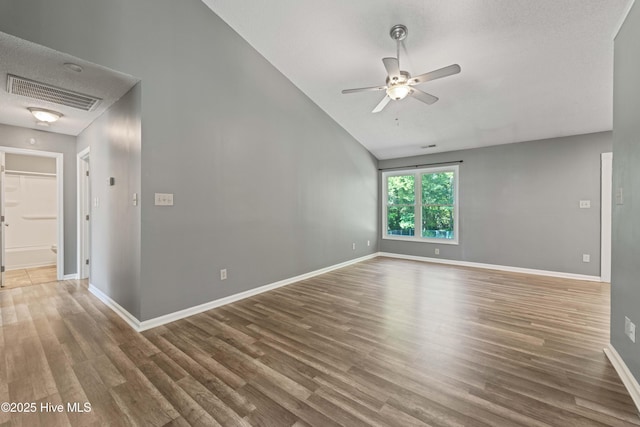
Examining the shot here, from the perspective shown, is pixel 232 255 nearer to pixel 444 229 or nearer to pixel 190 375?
pixel 190 375

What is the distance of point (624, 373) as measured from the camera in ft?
5.87

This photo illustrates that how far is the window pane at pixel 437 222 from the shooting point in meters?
5.85

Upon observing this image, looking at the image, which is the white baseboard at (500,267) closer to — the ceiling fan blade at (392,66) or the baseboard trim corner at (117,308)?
the ceiling fan blade at (392,66)

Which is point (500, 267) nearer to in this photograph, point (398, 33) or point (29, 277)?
point (398, 33)

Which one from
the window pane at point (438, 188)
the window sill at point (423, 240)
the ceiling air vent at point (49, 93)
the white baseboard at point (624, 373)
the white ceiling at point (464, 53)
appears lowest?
the white baseboard at point (624, 373)

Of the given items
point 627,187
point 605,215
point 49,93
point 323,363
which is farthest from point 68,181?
point 605,215

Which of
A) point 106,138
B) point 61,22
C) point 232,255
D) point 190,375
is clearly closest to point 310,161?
point 232,255

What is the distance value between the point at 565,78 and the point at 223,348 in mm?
4871

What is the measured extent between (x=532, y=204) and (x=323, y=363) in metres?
5.12

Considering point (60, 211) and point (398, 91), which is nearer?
point (398, 91)

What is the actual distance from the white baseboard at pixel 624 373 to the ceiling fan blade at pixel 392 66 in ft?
9.44

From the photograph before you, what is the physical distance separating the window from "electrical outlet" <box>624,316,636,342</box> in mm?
3973

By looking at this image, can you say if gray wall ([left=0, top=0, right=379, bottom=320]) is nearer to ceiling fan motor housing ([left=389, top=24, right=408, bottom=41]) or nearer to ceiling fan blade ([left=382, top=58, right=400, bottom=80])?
ceiling fan motor housing ([left=389, top=24, right=408, bottom=41])

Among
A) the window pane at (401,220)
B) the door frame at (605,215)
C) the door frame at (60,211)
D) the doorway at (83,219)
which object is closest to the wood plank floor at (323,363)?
the door frame at (60,211)
